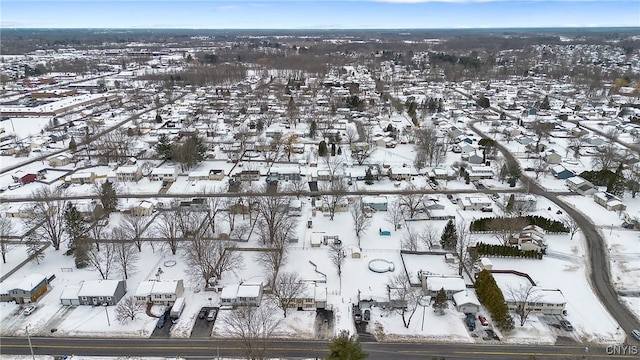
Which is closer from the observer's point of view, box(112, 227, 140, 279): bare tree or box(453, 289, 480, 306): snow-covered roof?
box(453, 289, 480, 306): snow-covered roof

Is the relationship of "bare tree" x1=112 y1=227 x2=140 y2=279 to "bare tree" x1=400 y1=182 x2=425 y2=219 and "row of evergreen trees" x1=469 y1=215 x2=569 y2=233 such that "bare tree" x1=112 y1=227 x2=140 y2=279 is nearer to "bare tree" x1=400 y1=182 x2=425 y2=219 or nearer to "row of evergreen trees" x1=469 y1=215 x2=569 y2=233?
"bare tree" x1=400 y1=182 x2=425 y2=219

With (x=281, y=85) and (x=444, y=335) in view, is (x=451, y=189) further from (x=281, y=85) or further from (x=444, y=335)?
(x=281, y=85)

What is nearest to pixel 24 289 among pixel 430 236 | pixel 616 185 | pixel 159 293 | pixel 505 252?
pixel 159 293

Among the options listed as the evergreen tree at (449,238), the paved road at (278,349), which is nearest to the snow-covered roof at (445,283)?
the paved road at (278,349)

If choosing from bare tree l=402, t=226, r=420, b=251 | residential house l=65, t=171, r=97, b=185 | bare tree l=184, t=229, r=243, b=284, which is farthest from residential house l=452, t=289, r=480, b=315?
residential house l=65, t=171, r=97, b=185

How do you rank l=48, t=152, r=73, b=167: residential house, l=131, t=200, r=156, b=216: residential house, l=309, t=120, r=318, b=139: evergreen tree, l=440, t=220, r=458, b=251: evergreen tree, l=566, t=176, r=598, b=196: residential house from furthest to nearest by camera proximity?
l=309, t=120, r=318, b=139: evergreen tree
l=48, t=152, r=73, b=167: residential house
l=566, t=176, r=598, b=196: residential house
l=131, t=200, r=156, b=216: residential house
l=440, t=220, r=458, b=251: evergreen tree
